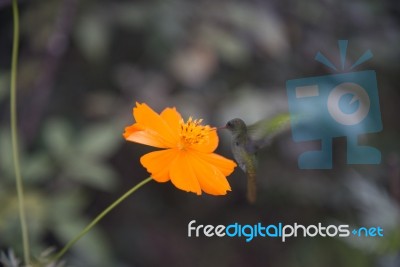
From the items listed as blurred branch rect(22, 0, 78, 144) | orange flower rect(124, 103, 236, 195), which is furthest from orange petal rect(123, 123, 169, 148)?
blurred branch rect(22, 0, 78, 144)

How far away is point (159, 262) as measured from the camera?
1.73 metres

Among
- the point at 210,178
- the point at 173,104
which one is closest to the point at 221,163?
the point at 210,178

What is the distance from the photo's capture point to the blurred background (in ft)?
3.86

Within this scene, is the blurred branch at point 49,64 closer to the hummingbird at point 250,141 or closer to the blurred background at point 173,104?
the blurred background at point 173,104

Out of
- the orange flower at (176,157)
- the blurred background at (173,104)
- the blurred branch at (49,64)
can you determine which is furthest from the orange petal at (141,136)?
the blurred branch at (49,64)

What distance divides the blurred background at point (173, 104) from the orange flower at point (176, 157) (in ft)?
2.24

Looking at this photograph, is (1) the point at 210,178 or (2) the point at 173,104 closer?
(1) the point at 210,178

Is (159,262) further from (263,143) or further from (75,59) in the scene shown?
(263,143)

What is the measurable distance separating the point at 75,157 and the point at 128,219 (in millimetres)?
480

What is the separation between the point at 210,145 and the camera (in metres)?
0.41

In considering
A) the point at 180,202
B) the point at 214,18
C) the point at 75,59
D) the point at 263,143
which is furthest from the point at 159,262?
the point at 263,143

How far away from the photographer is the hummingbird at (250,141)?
1.19 ft

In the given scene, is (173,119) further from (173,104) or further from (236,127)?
(173,104)

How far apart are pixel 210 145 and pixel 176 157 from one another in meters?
0.04
